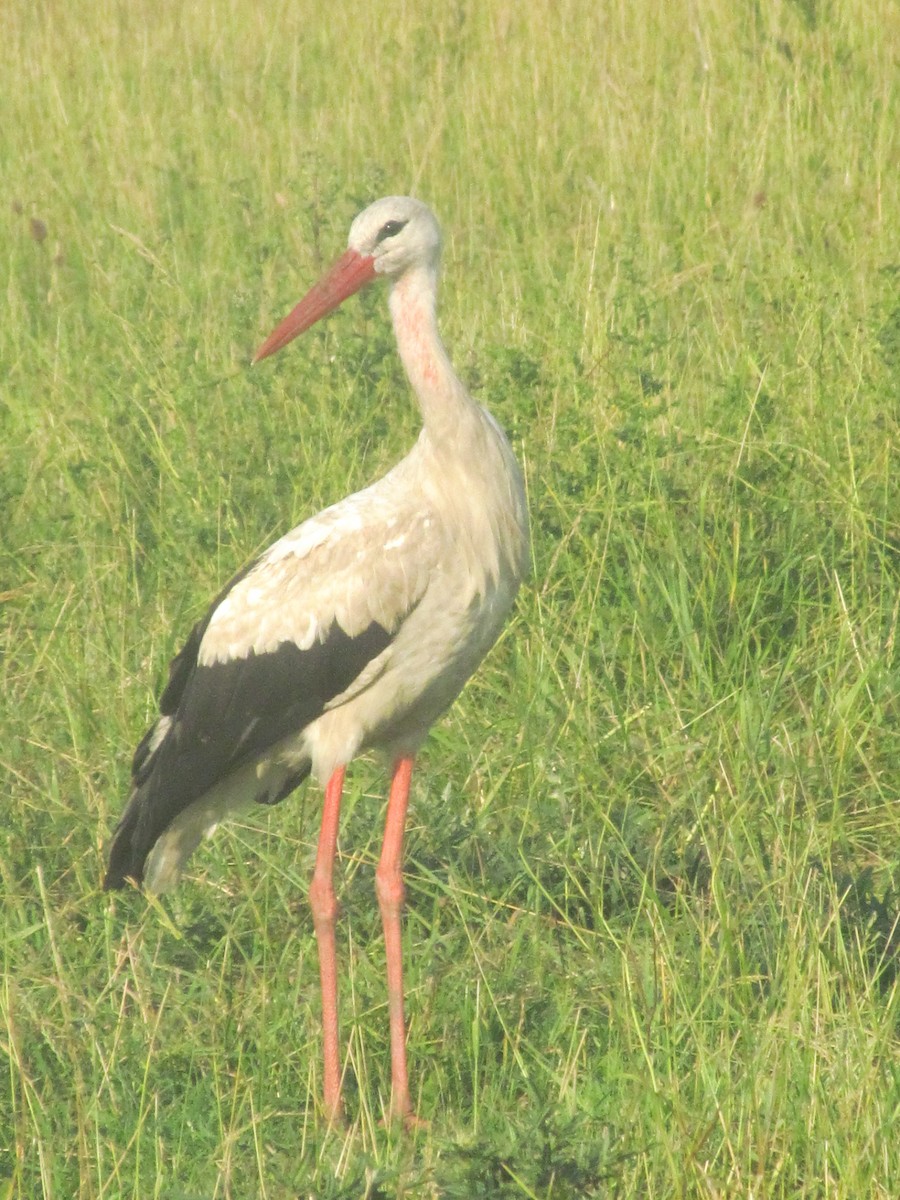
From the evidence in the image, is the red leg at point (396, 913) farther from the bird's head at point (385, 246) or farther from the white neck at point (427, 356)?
the bird's head at point (385, 246)

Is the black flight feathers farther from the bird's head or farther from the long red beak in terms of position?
the bird's head

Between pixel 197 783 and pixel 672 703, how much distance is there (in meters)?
1.02

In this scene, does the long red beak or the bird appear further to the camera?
the long red beak

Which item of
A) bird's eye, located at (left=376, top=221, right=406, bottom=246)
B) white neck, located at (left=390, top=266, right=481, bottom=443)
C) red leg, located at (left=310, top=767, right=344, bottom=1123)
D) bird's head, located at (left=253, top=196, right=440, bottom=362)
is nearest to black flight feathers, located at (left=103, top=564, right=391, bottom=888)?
red leg, located at (left=310, top=767, right=344, bottom=1123)

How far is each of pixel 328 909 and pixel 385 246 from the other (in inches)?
51.0

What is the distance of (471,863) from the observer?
358 cm

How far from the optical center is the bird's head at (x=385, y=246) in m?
3.47

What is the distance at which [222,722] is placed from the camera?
354 cm

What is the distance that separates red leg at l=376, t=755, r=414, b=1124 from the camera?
306 cm

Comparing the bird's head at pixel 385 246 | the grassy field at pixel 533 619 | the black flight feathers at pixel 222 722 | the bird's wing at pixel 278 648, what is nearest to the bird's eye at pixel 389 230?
the bird's head at pixel 385 246

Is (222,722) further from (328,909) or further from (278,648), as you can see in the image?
(328,909)

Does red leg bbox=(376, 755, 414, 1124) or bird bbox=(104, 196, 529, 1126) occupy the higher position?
bird bbox=(104, 196, 529, 1126)

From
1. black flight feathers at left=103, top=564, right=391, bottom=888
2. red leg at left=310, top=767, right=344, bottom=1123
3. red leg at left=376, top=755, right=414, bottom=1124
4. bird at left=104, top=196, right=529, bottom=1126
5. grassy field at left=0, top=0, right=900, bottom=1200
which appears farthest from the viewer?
black flight feathers at left=103, top=564, right=391, bottom=888

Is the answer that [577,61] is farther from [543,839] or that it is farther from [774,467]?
[543,839]
